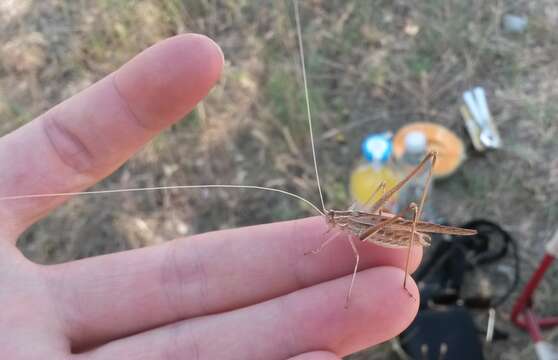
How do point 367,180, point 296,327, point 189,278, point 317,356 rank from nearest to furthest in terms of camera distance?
point 317,356 → point 296,327 → point 189,278 → point 367,180

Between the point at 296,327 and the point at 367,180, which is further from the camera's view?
the point at 367,180

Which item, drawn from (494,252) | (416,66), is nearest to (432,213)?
(494,252)

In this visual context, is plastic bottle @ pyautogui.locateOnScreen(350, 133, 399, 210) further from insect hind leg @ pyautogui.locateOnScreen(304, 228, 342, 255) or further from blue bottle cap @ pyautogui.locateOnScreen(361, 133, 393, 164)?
insect hind leg @ pyautogui.locateOnScreen(304, 228, 342, 255)

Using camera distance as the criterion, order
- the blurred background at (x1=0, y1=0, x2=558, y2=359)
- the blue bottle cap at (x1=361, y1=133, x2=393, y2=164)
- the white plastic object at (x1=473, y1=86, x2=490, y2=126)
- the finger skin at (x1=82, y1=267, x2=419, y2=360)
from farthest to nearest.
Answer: the white plastic object at (x1=473, y1=86, x2=490, y2=126) < the blurred background at (x1=0, y1=0, x2=558, y2=359) < the blue bottle cap at (x1=361, y1=133, x2=393, y2=164) < the finger skin at (x1=82, y1=267, x2=419, y2=360)

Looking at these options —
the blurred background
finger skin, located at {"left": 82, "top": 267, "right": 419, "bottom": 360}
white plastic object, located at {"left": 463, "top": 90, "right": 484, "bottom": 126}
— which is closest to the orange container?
the blurred background

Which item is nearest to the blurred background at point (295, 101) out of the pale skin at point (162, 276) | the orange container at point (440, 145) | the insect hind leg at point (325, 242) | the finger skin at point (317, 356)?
the orange container at point (440, 145)

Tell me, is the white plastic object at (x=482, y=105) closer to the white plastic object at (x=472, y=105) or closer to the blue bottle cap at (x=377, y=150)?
the white plastic object at (x=472, y=105)

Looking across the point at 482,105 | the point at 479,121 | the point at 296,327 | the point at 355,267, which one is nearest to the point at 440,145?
the point at 479,121

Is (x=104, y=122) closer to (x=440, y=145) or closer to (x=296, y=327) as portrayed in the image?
(x=296, y=327)
